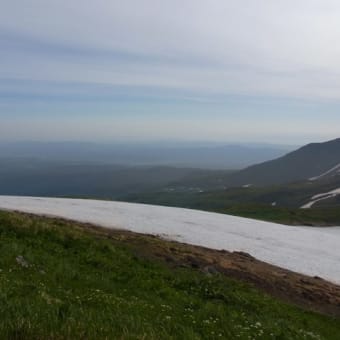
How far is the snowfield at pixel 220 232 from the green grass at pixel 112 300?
19.4 metres

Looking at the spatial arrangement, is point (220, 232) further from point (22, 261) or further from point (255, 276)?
point (22, 261)

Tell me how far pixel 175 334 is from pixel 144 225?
4244 centimetres

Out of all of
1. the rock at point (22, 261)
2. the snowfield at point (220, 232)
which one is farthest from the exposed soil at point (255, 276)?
the rock at point (22, 261)

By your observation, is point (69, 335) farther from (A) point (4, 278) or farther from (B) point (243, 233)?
(B) point (243, 233)

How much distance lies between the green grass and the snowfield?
19.4 m

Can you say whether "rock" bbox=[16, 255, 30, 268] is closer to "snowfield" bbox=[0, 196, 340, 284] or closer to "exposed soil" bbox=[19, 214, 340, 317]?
"exposed soil" bbox=[19, 214, 340, 317]

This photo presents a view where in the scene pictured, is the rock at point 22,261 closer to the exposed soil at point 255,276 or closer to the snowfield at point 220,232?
the exposed soil at point 255,276

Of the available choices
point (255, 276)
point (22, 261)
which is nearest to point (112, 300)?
point (22, 261)

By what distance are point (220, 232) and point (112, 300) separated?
42.8m

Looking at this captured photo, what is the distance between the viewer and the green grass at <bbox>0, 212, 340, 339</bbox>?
9.25 meters

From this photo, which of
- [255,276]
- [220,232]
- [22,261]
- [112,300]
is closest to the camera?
[112,300]

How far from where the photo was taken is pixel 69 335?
7.89 meters

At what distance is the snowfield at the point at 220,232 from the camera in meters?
47.6

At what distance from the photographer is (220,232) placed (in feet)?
185
